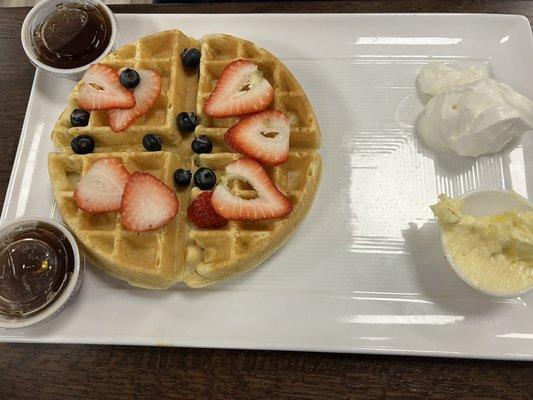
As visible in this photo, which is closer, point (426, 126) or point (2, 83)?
point (426, 126)

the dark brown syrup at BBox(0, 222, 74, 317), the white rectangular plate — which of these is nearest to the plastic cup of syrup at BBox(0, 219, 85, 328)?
the dark brown syrup at BBox(0, 222, 74, 317)

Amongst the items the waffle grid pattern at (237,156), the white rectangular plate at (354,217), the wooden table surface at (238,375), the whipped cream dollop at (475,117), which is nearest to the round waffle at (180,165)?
the waffle grid pattern at (237,156)

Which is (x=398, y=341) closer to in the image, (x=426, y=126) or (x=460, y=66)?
(x=426, y=126)

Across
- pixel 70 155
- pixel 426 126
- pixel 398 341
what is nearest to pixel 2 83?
pixel 70 155

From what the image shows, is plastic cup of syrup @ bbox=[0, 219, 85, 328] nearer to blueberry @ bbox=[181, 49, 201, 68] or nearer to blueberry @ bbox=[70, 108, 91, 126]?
blueberry @ bbox=[70, 108, 91, 126]

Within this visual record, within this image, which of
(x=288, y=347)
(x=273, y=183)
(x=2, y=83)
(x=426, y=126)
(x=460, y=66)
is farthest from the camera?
(x=2, y=83)

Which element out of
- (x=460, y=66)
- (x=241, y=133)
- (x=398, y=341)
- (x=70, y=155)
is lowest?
(x=398, y=341)

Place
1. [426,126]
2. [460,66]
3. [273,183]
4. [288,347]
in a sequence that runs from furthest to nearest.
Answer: [460,66] < [426,126] < [273,183] < [288,347]

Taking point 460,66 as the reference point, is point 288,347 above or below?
below
